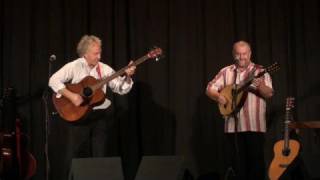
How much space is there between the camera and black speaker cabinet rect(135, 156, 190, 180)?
525cm

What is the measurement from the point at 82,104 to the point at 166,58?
72.1 inches

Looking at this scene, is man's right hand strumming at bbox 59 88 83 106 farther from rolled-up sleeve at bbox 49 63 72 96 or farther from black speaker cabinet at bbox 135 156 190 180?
black speaker cabinet at bbox 135 156 190 180

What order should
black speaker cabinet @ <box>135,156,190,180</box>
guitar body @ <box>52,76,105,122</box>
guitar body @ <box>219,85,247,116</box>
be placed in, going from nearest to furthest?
1. black speaker cabinet @ <box>135,156,190,180</box>
2. guitar body @ <box>52,76,105,122</box>
3. guitar body @ <box>219,85,247,116</box>

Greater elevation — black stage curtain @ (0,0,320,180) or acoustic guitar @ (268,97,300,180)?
black stage curtain @ (0,0,320,180)

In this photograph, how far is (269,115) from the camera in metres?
6.96

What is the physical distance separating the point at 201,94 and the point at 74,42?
6.08 feet

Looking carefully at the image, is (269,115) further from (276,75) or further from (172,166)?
(172,166)

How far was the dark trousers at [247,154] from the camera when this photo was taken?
5773 mm

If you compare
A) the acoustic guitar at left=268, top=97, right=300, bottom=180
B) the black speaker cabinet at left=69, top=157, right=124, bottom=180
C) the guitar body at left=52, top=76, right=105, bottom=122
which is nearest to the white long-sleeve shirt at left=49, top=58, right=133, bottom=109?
the guitar body at left=52, top=76, right=105, bottom=122

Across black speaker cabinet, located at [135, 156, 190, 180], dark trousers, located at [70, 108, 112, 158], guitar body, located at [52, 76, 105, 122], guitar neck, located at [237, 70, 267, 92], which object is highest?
guitar neck, located at [237, 70, 267, 92]

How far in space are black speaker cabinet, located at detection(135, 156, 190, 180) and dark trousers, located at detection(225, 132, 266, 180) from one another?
29.4 inches

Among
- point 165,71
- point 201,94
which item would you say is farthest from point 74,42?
point 201,94

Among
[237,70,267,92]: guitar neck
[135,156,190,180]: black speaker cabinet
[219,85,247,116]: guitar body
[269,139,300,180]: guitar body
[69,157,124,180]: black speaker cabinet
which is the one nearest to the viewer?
[69,157,124,180]: black speaker cabinet

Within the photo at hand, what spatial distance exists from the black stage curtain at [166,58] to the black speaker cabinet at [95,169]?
1634 mm
